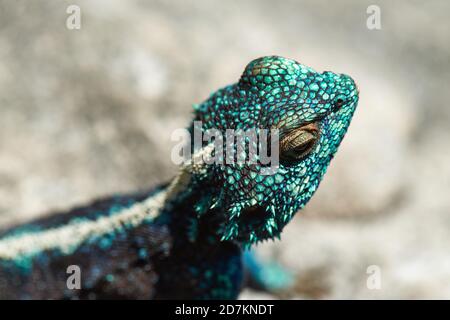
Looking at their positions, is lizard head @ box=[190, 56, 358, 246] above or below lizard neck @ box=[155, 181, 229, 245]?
above

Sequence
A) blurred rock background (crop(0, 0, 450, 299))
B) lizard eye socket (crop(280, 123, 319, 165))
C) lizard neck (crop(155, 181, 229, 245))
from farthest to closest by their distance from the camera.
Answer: blurred rock background (crop(0, 0, 450, 299)) < lizard neck (crop(155, 181, 229, 245)) < lizard eye socket (crop(280, 123, 319, 165))

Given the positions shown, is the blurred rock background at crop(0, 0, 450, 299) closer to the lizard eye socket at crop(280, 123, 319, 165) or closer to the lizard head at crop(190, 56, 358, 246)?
the lizard head at crop(190, 56, 358, 246)

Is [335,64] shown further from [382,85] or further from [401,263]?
[401,263]

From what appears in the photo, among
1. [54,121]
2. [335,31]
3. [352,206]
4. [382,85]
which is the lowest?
[352,206]

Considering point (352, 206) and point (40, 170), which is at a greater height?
point (40, 170)

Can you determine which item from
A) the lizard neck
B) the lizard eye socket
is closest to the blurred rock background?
the lizard neck

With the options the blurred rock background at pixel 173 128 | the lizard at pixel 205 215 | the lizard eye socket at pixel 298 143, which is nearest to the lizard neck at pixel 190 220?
the lizard at pixel 205 215

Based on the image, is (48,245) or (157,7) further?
(157,7)

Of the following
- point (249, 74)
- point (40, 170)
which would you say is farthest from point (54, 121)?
point (249, 74)
